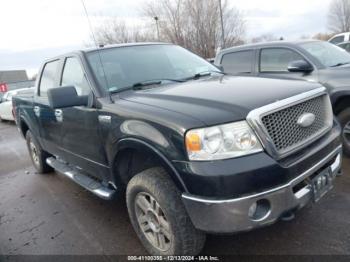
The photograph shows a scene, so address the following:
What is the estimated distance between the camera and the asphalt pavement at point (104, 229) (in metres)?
2.85

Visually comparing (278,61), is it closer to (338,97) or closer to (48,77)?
(338,97)

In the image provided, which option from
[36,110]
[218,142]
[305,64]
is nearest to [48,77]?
[36,110]

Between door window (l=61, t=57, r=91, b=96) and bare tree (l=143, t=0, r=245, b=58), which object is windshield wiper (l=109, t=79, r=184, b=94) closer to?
door window (l=61, t=57, r=91, b=96)

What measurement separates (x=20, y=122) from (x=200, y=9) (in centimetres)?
2409

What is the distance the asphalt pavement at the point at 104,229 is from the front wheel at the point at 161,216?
0.35m

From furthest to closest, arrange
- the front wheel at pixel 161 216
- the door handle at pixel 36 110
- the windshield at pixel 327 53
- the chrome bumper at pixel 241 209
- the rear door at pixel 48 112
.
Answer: the windshield at pixel 327 53 → the door handle at pixel 36 110 → the rear door at pixel 48 112 → the front wheel at pixel 161 216 → the chrome bumper at pixel 241 209

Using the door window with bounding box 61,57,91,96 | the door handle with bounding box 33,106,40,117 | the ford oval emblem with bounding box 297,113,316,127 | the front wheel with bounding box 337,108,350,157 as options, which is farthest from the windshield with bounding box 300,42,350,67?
the door handle with bounding box 33,106,40,117

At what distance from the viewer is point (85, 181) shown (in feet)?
12.0

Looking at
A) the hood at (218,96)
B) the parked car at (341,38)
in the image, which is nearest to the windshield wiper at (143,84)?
the hood at (218,96)

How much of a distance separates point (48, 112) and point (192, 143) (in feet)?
8.99

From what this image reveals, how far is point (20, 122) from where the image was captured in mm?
5738

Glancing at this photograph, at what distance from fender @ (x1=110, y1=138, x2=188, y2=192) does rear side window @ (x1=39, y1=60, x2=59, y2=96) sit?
6.61ft

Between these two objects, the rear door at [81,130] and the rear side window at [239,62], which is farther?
the rear side window at [239,62]

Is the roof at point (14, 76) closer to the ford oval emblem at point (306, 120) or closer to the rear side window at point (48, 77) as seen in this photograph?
the rear side window at point (48, 77)
